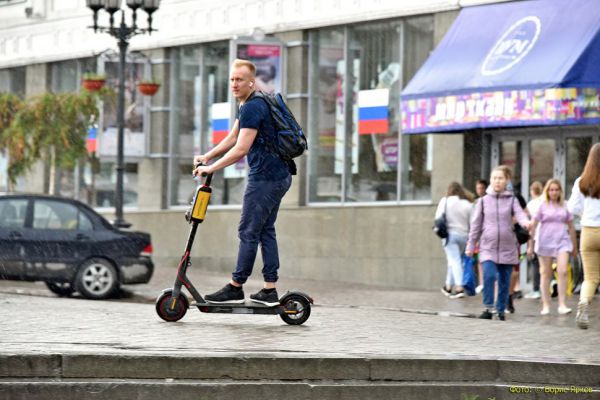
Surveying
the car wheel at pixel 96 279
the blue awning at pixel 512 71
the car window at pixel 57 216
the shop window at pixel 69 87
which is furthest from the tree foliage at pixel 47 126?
the car wheel at pixel 96 279

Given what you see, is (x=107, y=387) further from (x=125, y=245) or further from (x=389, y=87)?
(x=389, y=87)

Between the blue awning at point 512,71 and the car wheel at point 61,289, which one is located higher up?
the blue awning at point 512,71

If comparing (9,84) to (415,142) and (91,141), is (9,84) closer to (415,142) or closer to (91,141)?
(91,141)

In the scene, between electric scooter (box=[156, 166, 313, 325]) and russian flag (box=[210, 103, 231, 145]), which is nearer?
electric scooter (box=[156, 166, 313, 325])

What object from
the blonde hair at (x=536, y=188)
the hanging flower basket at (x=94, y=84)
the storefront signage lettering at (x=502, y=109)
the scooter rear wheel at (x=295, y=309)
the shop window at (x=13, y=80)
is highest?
the shop window at (x=13, y=80)

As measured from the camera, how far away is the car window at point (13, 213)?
1834 centimetres

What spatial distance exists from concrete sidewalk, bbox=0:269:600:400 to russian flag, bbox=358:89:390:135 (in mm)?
13005

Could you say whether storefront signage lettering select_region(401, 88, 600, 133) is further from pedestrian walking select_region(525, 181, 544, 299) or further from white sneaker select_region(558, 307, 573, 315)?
white sneaker select_region(558, 307, 573, 315)

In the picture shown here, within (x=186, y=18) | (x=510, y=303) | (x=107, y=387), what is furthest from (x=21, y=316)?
(x=186, y=18)

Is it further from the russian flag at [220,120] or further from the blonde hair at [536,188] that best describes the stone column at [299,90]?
the blonde hair at [536,188]

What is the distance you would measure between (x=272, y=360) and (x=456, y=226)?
39.7ft

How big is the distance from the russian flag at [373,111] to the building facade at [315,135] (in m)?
0.02

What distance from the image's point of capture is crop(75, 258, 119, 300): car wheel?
18.5 meters

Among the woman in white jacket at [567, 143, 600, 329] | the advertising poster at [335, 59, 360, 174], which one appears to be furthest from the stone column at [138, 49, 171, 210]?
the woman in white jacket at [567, 143, 600, 329]
